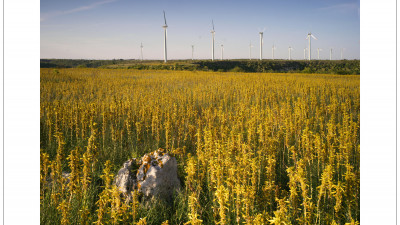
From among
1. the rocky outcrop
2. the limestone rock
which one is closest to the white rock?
the rocky outcrop

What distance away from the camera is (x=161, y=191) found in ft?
13.4

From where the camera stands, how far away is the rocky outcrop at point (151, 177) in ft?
13.0

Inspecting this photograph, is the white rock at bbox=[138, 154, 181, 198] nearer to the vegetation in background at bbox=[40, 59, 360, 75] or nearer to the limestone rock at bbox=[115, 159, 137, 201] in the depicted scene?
the limestone rock at bbox=[115, 159, 137, 201]

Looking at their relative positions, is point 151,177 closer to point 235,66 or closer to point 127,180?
point 127,180

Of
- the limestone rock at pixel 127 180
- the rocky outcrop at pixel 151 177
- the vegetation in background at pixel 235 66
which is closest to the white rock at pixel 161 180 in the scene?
the rocky outcrop at pixel 151 177

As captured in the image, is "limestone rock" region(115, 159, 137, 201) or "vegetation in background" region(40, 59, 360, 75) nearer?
"limestone rock" region(115, 159, 137, 201)

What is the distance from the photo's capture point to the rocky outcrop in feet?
13.0

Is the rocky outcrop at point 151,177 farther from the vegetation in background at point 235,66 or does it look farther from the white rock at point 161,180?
the vegetation in background at point 235,66

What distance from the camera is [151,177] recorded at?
405 cm

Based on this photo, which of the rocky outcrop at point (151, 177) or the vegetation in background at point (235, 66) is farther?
the vegetation in background at point (235, 66)
